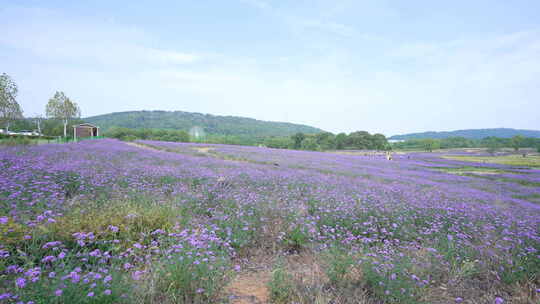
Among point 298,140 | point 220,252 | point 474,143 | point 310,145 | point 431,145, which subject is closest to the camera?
point 220,252

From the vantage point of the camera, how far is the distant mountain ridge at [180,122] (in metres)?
103

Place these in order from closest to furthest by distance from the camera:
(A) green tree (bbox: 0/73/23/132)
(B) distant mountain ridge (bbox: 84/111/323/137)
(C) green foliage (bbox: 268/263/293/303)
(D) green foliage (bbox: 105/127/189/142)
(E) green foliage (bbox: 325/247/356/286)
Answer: (C) green foliage (bbox: 268/263/293/303) < (E) green foliage (bbox: 325/247/356/286) < (A) green tree (bbox: 0/73/23/132) < (D) green foliage (bbox: 105/127/189/142) < (B) distant mountain ridge (bbox: 84/111/323/137)

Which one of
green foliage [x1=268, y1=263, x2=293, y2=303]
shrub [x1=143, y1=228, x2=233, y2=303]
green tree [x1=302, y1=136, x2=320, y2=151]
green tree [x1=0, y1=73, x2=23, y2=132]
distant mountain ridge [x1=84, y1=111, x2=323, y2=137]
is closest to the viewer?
shrub [x1=143, y1=228, x2=233, y2=303]

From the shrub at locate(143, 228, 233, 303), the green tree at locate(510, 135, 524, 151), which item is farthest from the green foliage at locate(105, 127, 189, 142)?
the green tree at locate(510, 135, 524, 151)

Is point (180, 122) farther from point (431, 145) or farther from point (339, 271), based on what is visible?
point (339, 271)

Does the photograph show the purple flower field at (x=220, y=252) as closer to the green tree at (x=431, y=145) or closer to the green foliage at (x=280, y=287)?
the green foliage at (x=280, y=287)

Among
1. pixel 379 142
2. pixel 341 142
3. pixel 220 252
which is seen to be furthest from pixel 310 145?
pixel 220 252

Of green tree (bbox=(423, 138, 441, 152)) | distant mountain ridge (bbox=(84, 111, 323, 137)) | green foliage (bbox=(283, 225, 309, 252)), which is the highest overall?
distant mountain ridge (bbox=(84, 111, 323, 137))

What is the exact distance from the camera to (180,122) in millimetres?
115250

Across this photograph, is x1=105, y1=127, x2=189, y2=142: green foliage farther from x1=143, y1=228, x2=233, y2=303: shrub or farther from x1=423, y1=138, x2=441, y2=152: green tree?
x1=423, y1=138, x2=441, y2=152: green tree

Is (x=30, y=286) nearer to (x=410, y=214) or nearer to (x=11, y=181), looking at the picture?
(x=11, y=181)

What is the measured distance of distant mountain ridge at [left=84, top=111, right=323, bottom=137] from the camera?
338 feet

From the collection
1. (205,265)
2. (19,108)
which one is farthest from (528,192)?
(19,108)

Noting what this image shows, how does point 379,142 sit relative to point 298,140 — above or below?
above
